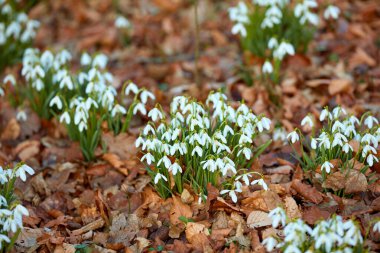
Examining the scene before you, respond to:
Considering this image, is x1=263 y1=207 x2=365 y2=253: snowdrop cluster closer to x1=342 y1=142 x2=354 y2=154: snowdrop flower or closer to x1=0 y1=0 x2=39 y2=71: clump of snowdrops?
x1=342 y1=142 x2=354 y2=154: snowdrop flower

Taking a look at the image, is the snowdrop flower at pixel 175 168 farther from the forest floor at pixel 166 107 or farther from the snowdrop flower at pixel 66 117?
the snowdrop flower at pixel 66 117

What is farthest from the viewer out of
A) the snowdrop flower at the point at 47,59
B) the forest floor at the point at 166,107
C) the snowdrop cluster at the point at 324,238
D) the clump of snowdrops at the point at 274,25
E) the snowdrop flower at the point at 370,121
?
the clump of snowdrops at the point at 274,25

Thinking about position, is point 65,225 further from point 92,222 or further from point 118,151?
point 118,151

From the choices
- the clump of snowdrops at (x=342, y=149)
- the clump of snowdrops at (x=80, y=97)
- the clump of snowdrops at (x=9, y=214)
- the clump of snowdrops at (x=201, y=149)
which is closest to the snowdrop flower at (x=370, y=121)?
the clump of snowdrops at (x=342, y=149)

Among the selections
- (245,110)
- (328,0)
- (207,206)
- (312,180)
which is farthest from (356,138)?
(328,0)

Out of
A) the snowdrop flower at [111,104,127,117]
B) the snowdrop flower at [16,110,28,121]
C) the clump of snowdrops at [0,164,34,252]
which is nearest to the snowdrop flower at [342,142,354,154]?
the snowdrop flower at [111,104,127,117]

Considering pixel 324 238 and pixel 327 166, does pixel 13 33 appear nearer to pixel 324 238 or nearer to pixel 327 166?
pixel 327 166
